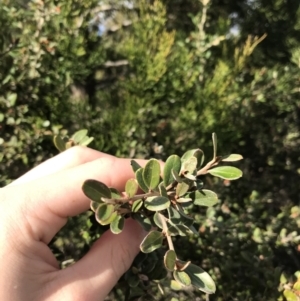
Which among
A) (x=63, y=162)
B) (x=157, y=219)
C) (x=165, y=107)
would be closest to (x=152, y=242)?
(x=157, y=219)

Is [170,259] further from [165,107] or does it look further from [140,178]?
[165,107]

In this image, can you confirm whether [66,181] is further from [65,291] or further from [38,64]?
[38,64]

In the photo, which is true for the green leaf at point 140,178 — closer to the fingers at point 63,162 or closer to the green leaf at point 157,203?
the green leaf at point 157,203

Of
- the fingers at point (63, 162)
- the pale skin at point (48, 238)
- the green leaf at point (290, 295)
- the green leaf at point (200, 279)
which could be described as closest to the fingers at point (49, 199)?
the pale skin at point (48, 238)

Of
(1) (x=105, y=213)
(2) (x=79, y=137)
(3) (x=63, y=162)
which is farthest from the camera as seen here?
(2) (x=79, y=137)

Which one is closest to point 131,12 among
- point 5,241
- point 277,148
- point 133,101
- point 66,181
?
point 133,101

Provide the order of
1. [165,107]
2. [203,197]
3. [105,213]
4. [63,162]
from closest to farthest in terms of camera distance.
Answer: [105,213] < [203,197] < [63,162] < [165,107]

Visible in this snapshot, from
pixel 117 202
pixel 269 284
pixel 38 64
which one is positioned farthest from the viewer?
pixel 38 64
